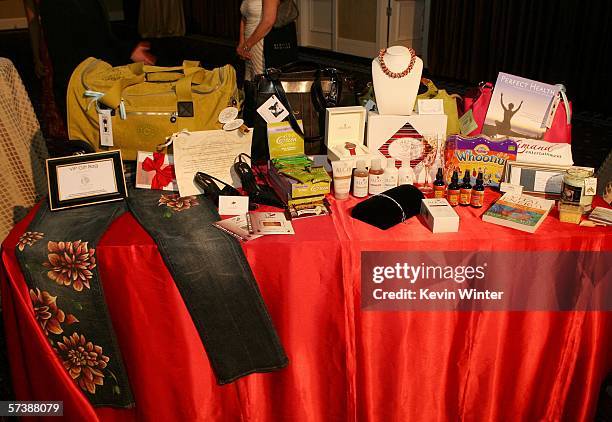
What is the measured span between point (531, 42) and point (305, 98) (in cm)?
411

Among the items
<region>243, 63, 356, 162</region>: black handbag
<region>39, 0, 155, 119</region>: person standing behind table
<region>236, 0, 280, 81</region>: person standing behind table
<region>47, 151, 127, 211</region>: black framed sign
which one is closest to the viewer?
<region>47, 151, 127, 211</region>: black framed sign

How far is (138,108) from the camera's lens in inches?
71.8

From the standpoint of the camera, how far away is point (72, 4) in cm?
272

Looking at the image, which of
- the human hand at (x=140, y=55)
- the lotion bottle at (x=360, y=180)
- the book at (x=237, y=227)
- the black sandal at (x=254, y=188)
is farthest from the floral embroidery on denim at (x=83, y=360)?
the human hand at (x=140, y=55)

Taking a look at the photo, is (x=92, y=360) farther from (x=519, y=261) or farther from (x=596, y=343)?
(x=596, y=343)

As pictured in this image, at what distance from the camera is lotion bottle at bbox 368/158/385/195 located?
5.55 ft

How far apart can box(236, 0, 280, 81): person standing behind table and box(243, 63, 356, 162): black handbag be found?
1.26 m

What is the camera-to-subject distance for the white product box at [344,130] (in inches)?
69.4

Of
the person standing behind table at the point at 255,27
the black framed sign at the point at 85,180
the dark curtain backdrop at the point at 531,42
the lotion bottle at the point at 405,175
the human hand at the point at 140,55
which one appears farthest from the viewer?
the dark curtain backdrop at the point at 531,42

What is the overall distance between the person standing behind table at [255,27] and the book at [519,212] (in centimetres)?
192

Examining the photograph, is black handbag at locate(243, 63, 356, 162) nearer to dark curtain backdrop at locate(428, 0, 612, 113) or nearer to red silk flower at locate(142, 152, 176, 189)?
red silk flower at locate(142, 152, 176, 189)

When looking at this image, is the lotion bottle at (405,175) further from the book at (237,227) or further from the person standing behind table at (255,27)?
the person standing behind table at (255,27)

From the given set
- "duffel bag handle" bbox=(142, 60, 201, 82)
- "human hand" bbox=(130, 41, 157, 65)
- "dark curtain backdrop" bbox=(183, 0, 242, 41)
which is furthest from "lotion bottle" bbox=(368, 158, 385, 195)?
"dark curtain backdrop" bbox=(183, 0, 242, 41)

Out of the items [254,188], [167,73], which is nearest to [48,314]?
[254,188]
